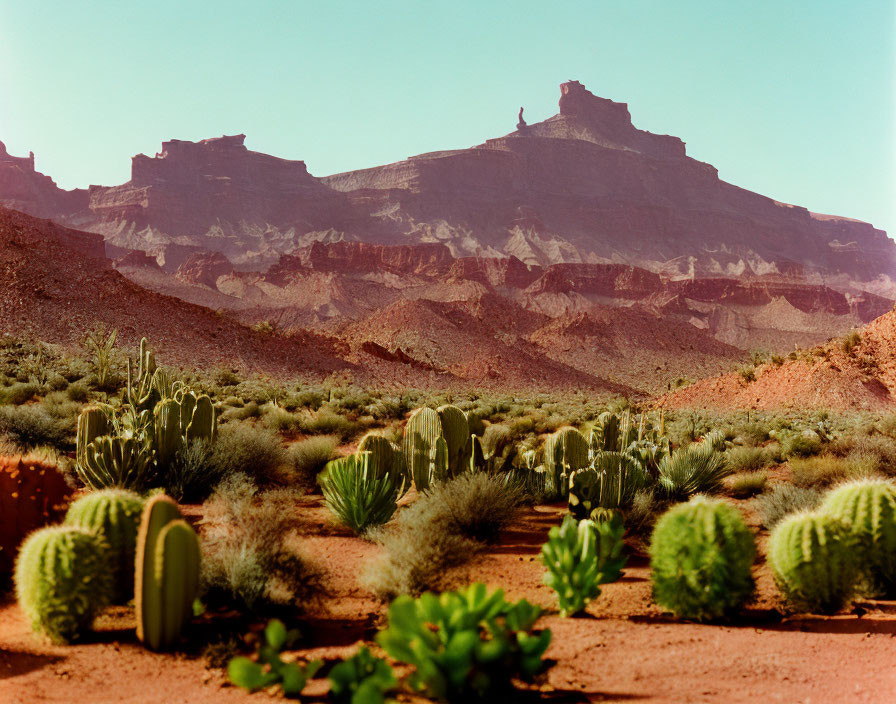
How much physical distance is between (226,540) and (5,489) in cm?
189

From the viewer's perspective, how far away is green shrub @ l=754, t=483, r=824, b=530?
26.5 ft

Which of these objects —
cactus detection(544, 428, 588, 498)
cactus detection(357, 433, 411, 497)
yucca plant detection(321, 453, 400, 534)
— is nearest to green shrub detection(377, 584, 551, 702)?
yucca plant detection(321, 453, 400, 534)

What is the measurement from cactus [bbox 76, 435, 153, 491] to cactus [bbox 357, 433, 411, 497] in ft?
8.98

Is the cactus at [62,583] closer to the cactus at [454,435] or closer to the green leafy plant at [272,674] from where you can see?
the green leafy plant at [272,674]

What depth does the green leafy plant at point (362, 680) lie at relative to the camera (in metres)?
2.94

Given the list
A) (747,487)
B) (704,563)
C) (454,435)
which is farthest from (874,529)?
(747,487)

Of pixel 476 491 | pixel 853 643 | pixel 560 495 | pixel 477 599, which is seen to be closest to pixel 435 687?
pixel 477 599

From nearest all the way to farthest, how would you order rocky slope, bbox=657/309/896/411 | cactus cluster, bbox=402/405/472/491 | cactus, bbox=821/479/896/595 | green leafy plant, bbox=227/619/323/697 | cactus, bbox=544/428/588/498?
green leafy plant, bbox=227/619/323/697 < cactus, bbox=821/479/896/595 < cactus cluster, bbox=402/405/472/491 < cactus, bbox=544/428/588/498 < rocky slope, bbox=657/309/896/411

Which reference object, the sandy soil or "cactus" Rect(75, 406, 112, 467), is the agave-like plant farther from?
"cactus" Rect(75, 406, 112, 467)

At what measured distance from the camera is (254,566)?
538 cm

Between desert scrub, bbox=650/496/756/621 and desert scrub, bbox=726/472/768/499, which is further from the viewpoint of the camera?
desert scrub, bbox=726/472/768/499

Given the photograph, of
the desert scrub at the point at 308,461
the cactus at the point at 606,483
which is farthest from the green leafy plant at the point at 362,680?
the desert scrub at the point at 308,461

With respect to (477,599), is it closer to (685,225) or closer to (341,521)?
(341,521)

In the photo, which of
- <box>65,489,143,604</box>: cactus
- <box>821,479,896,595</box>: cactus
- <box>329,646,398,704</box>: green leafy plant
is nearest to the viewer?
<box>329,646,398,704</box>: green leafy plant
